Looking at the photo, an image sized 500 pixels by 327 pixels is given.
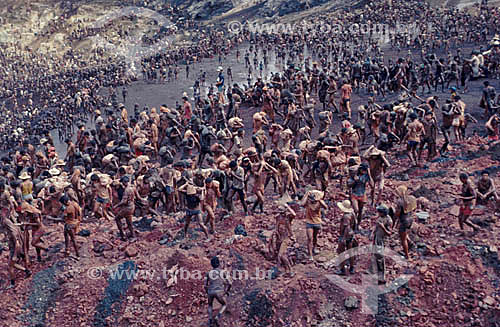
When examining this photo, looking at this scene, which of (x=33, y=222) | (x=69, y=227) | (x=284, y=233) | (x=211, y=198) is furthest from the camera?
(x=211, y=198)

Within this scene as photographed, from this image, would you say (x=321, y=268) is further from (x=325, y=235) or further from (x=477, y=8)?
(x=477, y=8)

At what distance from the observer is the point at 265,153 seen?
13.1m

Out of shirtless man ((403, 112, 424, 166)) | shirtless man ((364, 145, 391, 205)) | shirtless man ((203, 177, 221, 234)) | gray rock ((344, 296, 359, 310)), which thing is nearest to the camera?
gray rock ((344, 296, 359, 310))

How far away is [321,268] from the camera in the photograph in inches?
394

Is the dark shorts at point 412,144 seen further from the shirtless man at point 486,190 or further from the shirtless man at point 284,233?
the shirtless man at point 284,233

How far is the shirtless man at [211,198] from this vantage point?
11.3 metres

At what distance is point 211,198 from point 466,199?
5.47 meters

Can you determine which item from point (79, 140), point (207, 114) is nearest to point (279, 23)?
point (207, 114)

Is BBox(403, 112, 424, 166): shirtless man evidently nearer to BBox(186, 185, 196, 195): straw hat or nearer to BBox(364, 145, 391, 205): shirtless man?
BBox(364, 145, 391, 205): shirtless man

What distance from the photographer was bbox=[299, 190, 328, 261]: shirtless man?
9688mm

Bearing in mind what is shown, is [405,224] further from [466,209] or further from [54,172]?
[54,172]

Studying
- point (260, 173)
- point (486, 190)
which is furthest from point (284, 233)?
point (486, 190)

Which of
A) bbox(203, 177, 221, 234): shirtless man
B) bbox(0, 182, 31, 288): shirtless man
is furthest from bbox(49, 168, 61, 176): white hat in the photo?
bbox(203, 177, 221, 234): shirtless man

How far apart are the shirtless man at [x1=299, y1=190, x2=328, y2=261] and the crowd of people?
2 cm
